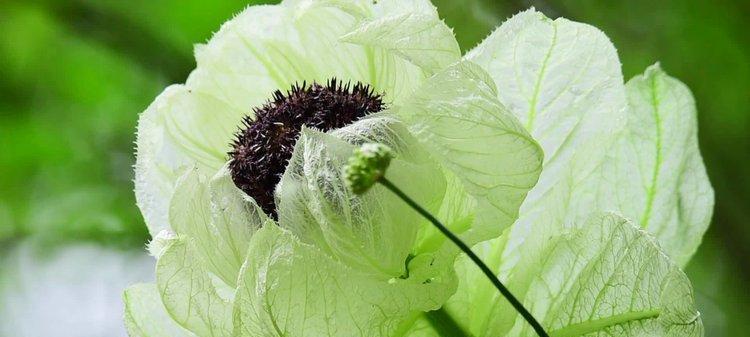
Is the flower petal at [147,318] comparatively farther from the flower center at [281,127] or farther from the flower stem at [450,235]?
the flower stem at [450,235]

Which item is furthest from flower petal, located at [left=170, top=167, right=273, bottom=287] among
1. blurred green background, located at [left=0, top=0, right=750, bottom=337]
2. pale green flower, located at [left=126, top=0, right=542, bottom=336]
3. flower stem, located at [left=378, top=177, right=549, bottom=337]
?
blurred green background, located at [left=0, top=0, right=750, bottom=337]

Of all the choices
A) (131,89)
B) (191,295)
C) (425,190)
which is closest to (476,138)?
(425,190)

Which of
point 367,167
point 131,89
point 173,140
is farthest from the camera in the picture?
point 131,89

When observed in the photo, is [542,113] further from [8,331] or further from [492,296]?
[8,331]

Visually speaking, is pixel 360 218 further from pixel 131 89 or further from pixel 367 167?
pixel 131 89

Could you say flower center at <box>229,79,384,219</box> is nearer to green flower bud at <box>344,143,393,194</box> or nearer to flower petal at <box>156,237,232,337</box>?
flower petal at <box>156,237,232,337</box>

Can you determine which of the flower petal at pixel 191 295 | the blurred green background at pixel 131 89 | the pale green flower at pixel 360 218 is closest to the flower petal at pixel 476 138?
the pale green flower at pixel 360 218
